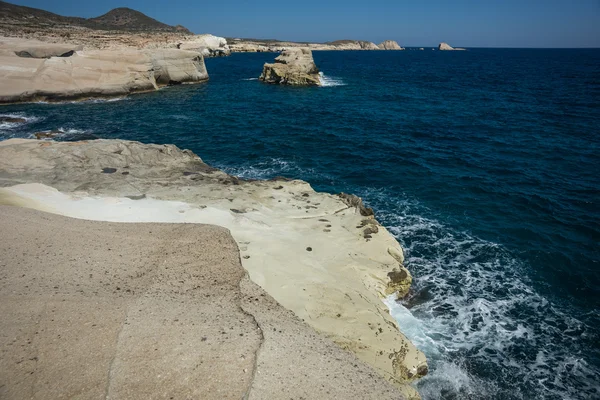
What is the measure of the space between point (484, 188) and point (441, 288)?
1040 cm

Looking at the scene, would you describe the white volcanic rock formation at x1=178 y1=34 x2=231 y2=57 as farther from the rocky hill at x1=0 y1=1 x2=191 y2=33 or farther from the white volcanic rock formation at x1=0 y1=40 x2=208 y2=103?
the white volcanic rock formation at x1=0 y1=40 x2=208 y2=103

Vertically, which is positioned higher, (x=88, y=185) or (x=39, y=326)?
(x=39, y=326)

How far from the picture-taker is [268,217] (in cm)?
1493

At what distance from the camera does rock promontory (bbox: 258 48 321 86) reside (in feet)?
200

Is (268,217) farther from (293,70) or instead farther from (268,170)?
(293,70)

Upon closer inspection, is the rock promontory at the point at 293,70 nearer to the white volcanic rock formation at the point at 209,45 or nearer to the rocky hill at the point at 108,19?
the white volcanic rock formation at the point at 209,45

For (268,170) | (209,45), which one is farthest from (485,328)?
(209,45)

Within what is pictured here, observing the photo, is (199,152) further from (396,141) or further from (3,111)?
(3,111)

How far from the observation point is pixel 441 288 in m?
13.5

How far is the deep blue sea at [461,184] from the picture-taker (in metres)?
11.0

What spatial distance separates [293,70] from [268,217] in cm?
5181

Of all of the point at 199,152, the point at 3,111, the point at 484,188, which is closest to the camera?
the point at 484,188

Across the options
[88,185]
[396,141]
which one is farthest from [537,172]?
[88,185]

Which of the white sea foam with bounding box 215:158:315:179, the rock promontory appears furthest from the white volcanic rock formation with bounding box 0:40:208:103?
the white sea foam with bounding box 215:158:315:179
